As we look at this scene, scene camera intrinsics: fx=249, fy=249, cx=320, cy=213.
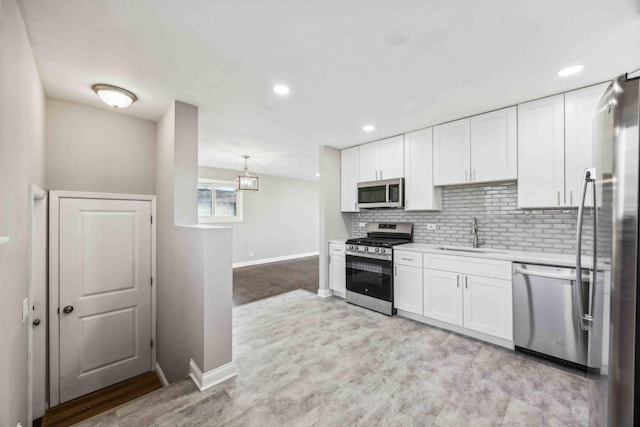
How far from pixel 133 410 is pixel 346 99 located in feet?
10.4

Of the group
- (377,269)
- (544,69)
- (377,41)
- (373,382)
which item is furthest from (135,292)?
(544,69)

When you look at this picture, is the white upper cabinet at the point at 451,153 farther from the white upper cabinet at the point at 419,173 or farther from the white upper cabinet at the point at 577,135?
the white upper cabinet at the point at 577,135

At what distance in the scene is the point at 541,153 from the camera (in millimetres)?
2637

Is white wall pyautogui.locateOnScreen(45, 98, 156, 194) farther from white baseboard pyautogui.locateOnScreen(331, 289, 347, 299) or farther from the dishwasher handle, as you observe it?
the dishwasher handle

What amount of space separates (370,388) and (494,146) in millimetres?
2897

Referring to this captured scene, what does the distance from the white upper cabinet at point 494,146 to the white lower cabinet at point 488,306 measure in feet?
3.95

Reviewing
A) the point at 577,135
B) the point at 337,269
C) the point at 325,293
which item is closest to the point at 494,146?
the point at 577,135

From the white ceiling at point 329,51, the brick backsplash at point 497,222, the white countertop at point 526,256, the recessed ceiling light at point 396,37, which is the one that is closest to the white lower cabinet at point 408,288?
the white countertop at point 526,256

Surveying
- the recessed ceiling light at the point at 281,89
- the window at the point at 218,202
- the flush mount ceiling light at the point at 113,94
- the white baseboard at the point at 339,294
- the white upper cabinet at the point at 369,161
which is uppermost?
the recessed ceiling light at the point at 281,89

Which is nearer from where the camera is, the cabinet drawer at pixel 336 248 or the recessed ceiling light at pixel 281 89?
the recessed ceiling light at pixel 281 89

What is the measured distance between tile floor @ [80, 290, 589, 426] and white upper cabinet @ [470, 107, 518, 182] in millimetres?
1923

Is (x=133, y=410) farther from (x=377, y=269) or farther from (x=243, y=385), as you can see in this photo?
(x=377, y=269)

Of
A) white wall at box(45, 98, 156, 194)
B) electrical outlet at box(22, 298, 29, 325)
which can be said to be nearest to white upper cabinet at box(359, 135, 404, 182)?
white wall at box(45, 98, 156, 194)

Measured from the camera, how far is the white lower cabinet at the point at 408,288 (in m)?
3.25
